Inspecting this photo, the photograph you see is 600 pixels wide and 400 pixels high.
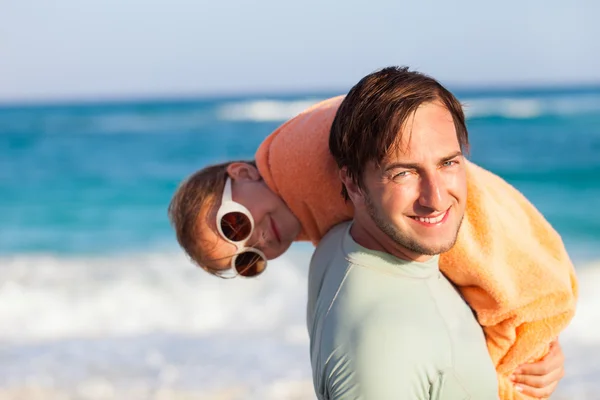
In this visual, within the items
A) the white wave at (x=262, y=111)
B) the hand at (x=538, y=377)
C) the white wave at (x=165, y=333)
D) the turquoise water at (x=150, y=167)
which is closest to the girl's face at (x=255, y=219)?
the turquoise water at (x=150, y=167)

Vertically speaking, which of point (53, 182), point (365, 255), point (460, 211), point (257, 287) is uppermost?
point (460, 211)

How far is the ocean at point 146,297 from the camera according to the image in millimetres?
4719

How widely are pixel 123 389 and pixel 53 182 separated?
30.8 ft

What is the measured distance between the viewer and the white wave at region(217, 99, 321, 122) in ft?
105

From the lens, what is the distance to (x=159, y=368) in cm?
490

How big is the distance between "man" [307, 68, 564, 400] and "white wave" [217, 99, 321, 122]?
28.4 meters

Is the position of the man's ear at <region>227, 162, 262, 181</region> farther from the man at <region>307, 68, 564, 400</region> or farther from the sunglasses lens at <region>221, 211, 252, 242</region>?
the man at <region>307, 68, 564, 400</region>

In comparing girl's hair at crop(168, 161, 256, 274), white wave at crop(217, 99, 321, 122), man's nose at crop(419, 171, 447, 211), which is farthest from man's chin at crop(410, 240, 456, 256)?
white wave at crop(217, 99, 321, 122)

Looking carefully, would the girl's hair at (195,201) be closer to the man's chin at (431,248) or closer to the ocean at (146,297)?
the man's chin at (431,248)

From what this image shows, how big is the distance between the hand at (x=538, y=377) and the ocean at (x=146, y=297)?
2.17m

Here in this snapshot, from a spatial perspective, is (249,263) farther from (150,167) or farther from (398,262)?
(150,167)

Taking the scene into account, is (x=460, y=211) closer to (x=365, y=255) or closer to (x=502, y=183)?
(x=365, y=255)

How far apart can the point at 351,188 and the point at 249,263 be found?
0.63 metres

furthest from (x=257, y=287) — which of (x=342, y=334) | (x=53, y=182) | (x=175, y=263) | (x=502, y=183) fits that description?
(x=53, y=182)
